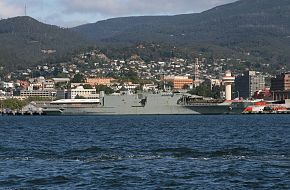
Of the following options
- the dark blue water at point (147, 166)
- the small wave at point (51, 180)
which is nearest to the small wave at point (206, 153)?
the dark blue water at point (147, 166)

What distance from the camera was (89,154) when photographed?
173 ft

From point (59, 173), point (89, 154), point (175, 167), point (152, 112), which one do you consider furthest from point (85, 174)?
point (152, 112)

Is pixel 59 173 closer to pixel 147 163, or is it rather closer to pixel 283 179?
pixel 147 163

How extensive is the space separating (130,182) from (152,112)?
528ft

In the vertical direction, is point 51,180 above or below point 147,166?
below

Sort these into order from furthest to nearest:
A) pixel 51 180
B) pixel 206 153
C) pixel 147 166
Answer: pixel 206 153, pixel 147 166, pixel 51 180

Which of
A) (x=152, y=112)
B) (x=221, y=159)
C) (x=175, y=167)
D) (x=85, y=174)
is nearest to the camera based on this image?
(x=85, y=174)

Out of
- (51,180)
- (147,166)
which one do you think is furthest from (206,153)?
(51,180)

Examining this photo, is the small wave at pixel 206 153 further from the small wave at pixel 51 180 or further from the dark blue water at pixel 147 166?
the small wave at pixel 51 180

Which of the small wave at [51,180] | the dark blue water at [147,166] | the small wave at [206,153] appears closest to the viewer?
the dark blue water at [147,166]

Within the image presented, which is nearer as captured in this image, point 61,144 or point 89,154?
point 89,154

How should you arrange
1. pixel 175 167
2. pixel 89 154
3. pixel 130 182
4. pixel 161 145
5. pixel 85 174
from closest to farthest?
pixel 130 182
pixel 85 174
pixel 175 167
pixel 89 154
pixel 161 145

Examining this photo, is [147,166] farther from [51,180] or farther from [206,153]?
[206,153]

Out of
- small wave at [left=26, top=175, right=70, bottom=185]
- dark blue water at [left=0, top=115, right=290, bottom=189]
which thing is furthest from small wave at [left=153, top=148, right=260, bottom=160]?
small wave at [left=26, top=175, right=70, bottom=185]
